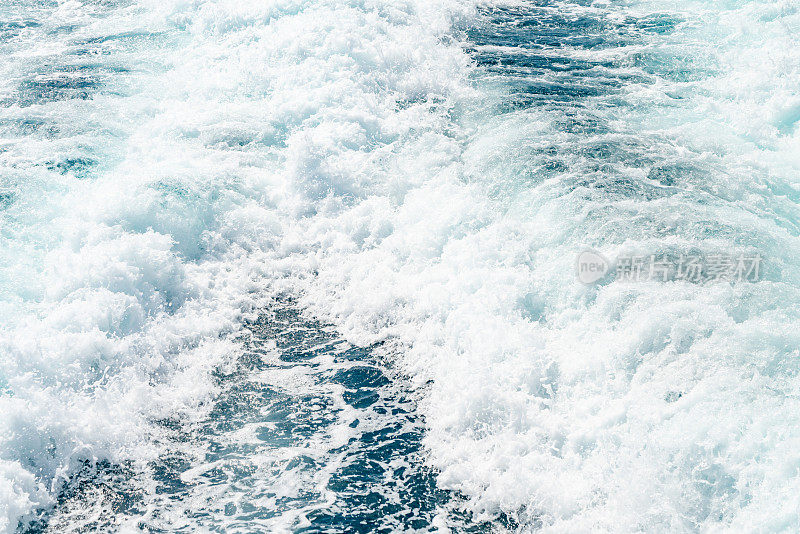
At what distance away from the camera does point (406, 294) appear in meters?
8.33

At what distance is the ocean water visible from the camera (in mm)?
5848

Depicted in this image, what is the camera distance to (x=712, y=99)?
11.4 meters

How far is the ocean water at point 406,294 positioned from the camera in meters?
5.85

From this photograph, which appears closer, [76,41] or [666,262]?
[666,262]

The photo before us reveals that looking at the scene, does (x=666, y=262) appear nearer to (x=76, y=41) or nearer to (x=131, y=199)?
(x=131, y=199)

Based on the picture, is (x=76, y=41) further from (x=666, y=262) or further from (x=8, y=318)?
(x=666, y=262)

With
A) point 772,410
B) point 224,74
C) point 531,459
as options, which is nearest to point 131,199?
point 224,74

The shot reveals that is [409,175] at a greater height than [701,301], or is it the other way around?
[409,175]

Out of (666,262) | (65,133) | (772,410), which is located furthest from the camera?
(65,133)

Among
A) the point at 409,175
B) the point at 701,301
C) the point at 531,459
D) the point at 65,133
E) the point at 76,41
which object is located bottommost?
the point at 531,459

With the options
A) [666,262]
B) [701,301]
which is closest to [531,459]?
[701,301]

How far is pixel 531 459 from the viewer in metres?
6.04

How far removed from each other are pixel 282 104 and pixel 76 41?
8.70 metres

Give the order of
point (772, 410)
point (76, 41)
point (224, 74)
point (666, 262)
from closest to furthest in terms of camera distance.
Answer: point (772, 410) → point (666, 262) → point (224, 74) → point (76, 41)
